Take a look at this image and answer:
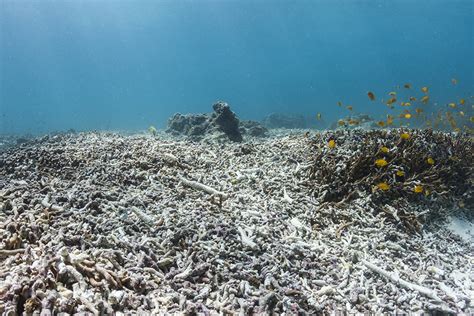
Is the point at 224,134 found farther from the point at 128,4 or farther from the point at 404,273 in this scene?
the point at 128,4

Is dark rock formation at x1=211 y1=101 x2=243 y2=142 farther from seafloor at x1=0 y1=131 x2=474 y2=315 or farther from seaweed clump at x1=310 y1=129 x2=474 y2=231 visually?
seafloor at x1=0 y1=131 x2=474 y2=315

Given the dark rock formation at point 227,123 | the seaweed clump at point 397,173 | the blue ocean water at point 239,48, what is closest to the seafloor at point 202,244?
the seaweed clump at point 397,173

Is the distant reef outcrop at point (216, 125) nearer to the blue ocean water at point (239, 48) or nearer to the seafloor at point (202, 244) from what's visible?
the seafloor at point (202, 244)

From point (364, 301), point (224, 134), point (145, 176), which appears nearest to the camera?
point (364, 301)

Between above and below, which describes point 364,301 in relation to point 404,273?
below

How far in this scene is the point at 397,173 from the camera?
19.5ft

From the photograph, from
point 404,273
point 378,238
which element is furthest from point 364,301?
point 378,238

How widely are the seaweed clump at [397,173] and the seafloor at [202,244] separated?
24 centimetres

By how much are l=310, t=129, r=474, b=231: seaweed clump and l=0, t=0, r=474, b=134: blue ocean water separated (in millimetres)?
49351

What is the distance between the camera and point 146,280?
325 cm

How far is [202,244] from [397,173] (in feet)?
14.0

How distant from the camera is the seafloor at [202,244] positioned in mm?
3027

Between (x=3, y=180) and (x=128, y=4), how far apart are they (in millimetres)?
98502

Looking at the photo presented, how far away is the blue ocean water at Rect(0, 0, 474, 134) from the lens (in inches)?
3378
